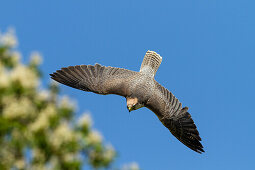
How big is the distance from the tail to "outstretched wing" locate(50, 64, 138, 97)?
0.64 metres

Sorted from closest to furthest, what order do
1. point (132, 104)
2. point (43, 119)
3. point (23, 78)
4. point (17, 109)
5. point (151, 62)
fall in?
point (17, 109)
point (43, 119)
point (23, 78)
point (132, 104)
point (151, 62)

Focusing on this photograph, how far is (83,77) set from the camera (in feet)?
32.7

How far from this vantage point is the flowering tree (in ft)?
19.4

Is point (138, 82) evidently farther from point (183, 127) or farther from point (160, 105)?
point (183, 127)

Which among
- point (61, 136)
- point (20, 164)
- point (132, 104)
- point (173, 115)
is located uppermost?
point (173, 115)

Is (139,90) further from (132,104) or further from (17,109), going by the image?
(17,109)

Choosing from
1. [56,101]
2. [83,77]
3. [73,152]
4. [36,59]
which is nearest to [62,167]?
[73,152]

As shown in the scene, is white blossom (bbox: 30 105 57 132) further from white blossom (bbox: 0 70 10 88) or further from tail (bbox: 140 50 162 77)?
tail (bbox: 140 50 162 77)

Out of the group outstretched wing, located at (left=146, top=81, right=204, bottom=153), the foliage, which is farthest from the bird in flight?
the foliage

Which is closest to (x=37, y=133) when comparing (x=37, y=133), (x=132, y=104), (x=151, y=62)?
(x=37, y=133)

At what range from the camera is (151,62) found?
34.9 ft

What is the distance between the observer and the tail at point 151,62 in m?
10.3

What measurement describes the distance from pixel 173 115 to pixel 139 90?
1242 millimetres

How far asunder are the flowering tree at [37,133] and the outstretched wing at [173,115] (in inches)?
108
